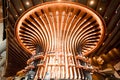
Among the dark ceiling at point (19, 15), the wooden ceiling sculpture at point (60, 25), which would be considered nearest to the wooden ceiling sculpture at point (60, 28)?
the wooden ceiling sculpture at point (60, 25)

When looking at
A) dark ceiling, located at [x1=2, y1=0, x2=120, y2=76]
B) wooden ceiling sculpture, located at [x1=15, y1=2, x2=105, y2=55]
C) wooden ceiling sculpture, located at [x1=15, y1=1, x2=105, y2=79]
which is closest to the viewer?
wooden ceiling sculpture, located at [x1=15, y1=1, x2=105, y2=79]

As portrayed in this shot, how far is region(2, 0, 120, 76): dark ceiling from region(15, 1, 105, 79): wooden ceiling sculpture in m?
0.70

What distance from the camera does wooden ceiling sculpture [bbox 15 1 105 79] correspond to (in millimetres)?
4668

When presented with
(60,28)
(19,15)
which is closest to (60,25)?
(60,28)

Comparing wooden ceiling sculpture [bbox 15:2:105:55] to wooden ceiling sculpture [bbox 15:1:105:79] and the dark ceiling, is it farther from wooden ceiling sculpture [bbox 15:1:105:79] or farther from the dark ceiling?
the dark ceiling

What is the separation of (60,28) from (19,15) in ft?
6.11

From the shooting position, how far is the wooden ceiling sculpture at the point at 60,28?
4668 millimetres

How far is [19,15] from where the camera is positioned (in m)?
6.16

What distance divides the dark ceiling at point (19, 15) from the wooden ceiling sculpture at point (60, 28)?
697 millimetres

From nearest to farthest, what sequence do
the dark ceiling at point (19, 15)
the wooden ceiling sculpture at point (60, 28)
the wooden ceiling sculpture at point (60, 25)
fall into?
the wooden ceiling sculpture at point (60, 28), the wooden ceiling sculpture at point (60, 25), the dark ceiling at point (19, 15)

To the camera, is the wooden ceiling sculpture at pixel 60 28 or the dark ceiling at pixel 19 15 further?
the dark ceiling at pixel 19 15

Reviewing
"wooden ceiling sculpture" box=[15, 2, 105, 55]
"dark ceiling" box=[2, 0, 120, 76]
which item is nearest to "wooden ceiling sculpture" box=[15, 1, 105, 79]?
"wooden ceiling sculpture" box=[15, 2, 105, 55]

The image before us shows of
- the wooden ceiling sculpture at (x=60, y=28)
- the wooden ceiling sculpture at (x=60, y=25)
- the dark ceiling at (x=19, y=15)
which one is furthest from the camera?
the dark ceiling at (x=19, y=15)

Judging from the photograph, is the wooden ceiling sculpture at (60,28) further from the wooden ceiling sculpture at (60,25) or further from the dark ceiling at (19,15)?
the dark ceiling at (19,15)
